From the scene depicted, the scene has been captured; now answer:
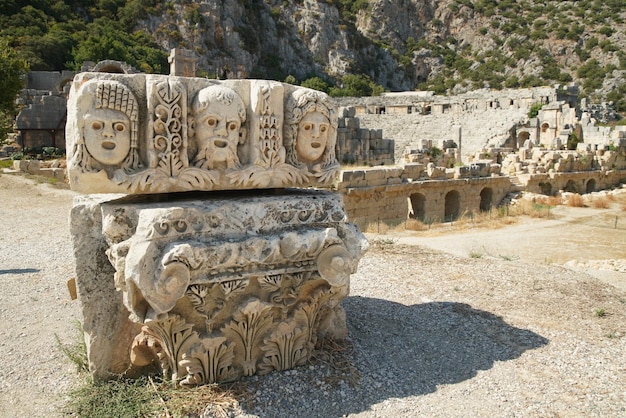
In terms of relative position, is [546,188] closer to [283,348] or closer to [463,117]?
[463,117]

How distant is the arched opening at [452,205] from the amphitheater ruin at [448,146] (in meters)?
0.03

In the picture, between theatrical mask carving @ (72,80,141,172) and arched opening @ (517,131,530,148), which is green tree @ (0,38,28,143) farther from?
arched opening @ (517,131,530,148)

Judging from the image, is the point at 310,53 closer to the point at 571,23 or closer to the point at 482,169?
the point at 571,23

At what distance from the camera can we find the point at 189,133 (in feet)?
10.8

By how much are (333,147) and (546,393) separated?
2.29 metres

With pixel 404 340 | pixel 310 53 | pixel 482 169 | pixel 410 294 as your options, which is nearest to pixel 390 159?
pixel 482 169

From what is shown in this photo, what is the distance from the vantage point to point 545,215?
15.0 metres

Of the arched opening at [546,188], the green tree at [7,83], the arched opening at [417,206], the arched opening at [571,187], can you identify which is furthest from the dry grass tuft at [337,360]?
the green tree at [7,83]

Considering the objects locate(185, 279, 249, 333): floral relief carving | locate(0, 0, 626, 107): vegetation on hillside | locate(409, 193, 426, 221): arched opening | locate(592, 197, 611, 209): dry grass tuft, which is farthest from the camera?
locate(0, 0, 626, 107): vegetation on hillside

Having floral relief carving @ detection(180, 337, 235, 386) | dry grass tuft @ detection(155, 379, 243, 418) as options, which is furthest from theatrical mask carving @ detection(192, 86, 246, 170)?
dry grass tuft @ detection(155, 379, 243, 418)

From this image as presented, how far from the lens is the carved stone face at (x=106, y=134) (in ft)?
9.94

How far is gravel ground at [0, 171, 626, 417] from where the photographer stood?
330 centimetres

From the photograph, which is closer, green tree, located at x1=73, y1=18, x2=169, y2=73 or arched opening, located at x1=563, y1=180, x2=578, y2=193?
arched opening, located at x1=563, y1=180, x2=578, y2=193

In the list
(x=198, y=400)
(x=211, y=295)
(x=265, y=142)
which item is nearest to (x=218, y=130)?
(x=265, y=142)
